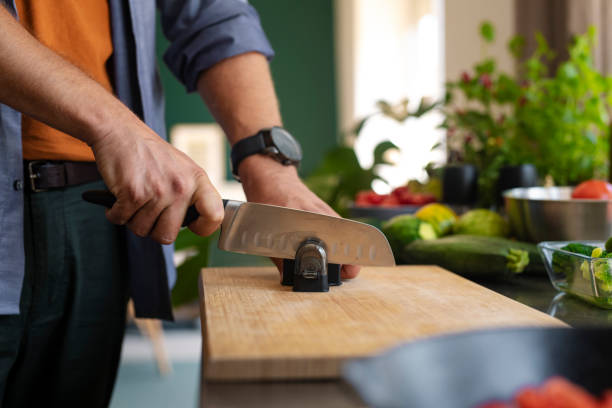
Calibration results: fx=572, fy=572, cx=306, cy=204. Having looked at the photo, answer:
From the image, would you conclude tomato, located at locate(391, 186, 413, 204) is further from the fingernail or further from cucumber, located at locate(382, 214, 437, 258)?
the fingernail

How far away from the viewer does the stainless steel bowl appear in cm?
100

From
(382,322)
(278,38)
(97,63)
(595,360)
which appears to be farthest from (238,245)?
(278,38)

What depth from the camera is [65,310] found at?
998 mm

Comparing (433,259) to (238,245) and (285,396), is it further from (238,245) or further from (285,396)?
(285,396)

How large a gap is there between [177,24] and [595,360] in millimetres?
943

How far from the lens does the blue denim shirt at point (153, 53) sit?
98cm

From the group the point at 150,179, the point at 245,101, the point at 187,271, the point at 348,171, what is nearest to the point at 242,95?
the point at 245,101

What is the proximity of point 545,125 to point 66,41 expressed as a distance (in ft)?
3.72

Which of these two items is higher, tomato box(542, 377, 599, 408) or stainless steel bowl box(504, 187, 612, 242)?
stainless steel bowl box(504, 187, 612, 242)

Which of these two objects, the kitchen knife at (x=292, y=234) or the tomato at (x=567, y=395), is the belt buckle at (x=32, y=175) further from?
the tomato at (x=567, y=395)

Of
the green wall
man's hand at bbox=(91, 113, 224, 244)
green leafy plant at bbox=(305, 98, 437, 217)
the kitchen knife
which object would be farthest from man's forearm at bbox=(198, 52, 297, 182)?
the green wall

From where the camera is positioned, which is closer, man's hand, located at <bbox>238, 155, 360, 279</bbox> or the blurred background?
man's hand, located at <bbox>238, 155, 360, 279</bbox>

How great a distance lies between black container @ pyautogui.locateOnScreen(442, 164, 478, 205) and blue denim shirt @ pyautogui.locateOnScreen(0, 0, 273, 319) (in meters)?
0.62

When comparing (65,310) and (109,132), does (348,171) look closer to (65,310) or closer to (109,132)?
(65,310)
